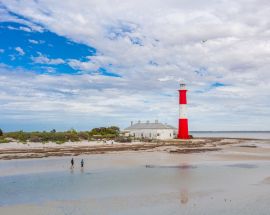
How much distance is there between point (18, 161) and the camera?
105 feet

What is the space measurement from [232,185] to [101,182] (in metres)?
7.02

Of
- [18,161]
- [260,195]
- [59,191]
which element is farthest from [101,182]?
[18,161]

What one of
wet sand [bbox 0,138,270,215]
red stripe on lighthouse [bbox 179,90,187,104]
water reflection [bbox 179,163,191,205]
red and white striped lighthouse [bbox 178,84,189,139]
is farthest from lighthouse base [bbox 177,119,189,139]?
wet sand [bbox 0,138,270,215]

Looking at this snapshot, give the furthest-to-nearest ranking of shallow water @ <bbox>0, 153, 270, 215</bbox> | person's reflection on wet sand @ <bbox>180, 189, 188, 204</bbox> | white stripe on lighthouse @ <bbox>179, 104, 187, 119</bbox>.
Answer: white stripe on lighthouse @ <bbox>179, 104, 187, 119</bbox> → person's reflection on wet sand @ <bbox>180, 189, 188, 204</bbox> → shallow water @ <bbox>0, 153, 270, 215</bbox>

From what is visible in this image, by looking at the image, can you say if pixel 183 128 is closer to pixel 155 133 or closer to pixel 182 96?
pixel 182 96

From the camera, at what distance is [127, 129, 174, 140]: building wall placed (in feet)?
228

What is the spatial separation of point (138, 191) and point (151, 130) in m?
52.0

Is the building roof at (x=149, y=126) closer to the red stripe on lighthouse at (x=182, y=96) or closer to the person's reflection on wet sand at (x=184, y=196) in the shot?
the red stripe on lighthouse at (x=182, y=96)

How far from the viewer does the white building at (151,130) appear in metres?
69.4

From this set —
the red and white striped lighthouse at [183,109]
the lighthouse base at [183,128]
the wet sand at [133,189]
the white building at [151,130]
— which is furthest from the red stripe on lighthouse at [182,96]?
the wet sand at [133,189]

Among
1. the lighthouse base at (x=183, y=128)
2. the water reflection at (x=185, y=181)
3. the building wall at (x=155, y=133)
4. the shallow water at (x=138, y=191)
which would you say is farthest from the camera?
the building wall at (x=155, y=133)

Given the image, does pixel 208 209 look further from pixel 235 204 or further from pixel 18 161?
pixel 18 161

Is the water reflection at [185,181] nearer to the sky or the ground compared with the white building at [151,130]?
nearer to the ground

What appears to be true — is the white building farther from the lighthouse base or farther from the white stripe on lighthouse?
the white stripe on lighthouse
